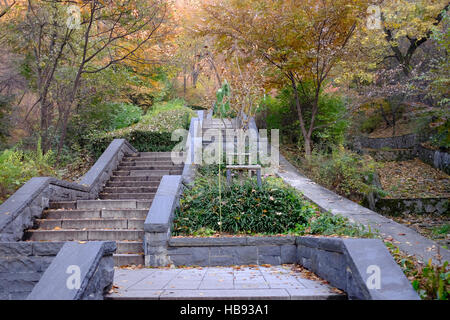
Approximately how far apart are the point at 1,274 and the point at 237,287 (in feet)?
9.24

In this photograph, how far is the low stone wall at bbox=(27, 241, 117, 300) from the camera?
111 inches

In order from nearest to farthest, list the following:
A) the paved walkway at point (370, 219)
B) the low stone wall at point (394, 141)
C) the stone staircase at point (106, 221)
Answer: the paved walkway at point (370, 219)
the stone staircase at point (106, 221)
the low stone wall at point (394, 141)

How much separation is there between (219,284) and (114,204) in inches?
143

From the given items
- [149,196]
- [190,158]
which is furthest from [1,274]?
[190,158]

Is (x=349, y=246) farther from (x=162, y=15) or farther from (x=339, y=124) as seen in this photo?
(x=339, y=124)

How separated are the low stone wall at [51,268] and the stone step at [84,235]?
61.4 inches

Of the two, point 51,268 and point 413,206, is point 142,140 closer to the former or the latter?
point 51,268

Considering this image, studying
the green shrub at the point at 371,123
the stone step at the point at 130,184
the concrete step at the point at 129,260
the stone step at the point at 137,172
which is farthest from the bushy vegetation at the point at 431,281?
the green shrub at the point at 371,123

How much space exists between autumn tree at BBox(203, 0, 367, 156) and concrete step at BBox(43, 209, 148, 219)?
20.4 ft

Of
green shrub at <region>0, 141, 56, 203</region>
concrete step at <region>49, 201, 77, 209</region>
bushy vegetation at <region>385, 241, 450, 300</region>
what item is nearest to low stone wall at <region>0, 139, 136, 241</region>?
concrete step at <region>49, 201, 77, 209</region>

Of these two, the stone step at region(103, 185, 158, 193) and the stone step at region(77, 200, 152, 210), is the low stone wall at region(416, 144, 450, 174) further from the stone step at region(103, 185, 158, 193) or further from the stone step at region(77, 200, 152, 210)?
the stone step at region(77, 200, 152, 210)

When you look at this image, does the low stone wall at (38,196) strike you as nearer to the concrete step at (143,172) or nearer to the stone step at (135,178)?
the stone step at (135,178)

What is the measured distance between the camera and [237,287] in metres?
3.58

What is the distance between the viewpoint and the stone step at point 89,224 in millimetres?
5809
